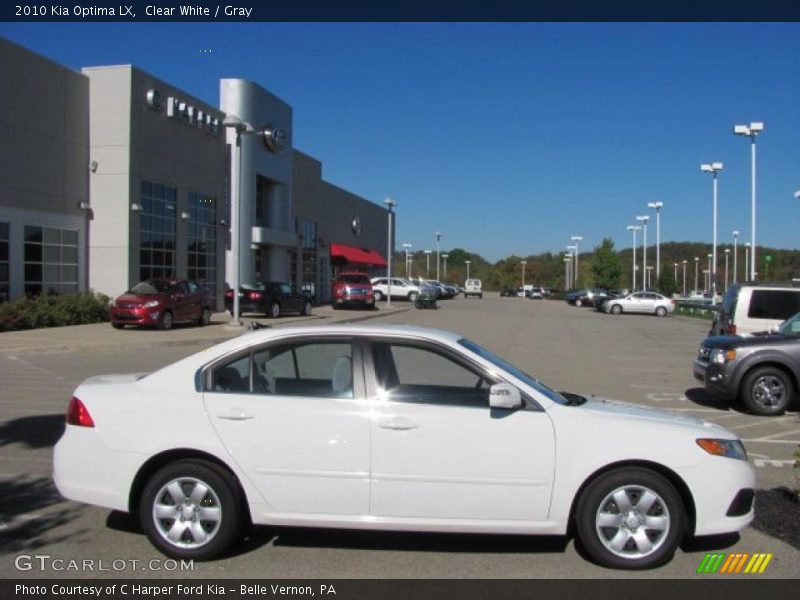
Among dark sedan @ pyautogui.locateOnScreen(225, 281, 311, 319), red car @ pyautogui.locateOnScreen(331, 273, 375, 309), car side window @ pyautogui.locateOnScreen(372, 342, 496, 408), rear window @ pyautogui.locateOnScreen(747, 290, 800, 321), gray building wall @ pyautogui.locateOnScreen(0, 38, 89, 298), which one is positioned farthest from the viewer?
red car @ pyautogui.locateOnScreen(331, 273, 375, 309)

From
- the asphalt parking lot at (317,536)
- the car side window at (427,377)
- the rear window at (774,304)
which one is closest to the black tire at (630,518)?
the asphalt parking lot at (317,536)

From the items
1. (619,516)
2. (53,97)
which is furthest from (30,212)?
(619,516)

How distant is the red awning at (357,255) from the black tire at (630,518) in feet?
165

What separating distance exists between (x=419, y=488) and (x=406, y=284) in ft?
170

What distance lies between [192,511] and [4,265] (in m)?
22.0

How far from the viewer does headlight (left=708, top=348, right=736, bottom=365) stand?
1080cm

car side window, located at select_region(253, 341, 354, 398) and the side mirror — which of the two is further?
car side window, located at select_region(253, 341, 354, 398)

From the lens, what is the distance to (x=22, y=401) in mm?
10844

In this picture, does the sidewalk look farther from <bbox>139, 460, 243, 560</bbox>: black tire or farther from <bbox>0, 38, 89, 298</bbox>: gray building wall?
<bbox>139, 460, 243, 560</bbox>: black tire

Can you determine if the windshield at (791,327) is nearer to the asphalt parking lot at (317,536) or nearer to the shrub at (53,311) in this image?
the asphalt parking lot at (317,536)

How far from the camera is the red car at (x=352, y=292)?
134ft

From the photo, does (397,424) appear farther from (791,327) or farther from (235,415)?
(791,327)

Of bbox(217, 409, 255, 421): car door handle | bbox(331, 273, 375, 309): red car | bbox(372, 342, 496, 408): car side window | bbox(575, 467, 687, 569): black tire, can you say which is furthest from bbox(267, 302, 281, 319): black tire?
bbox(575, 467, 687, 569): black tire

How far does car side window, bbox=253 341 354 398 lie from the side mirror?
35.3 inches
